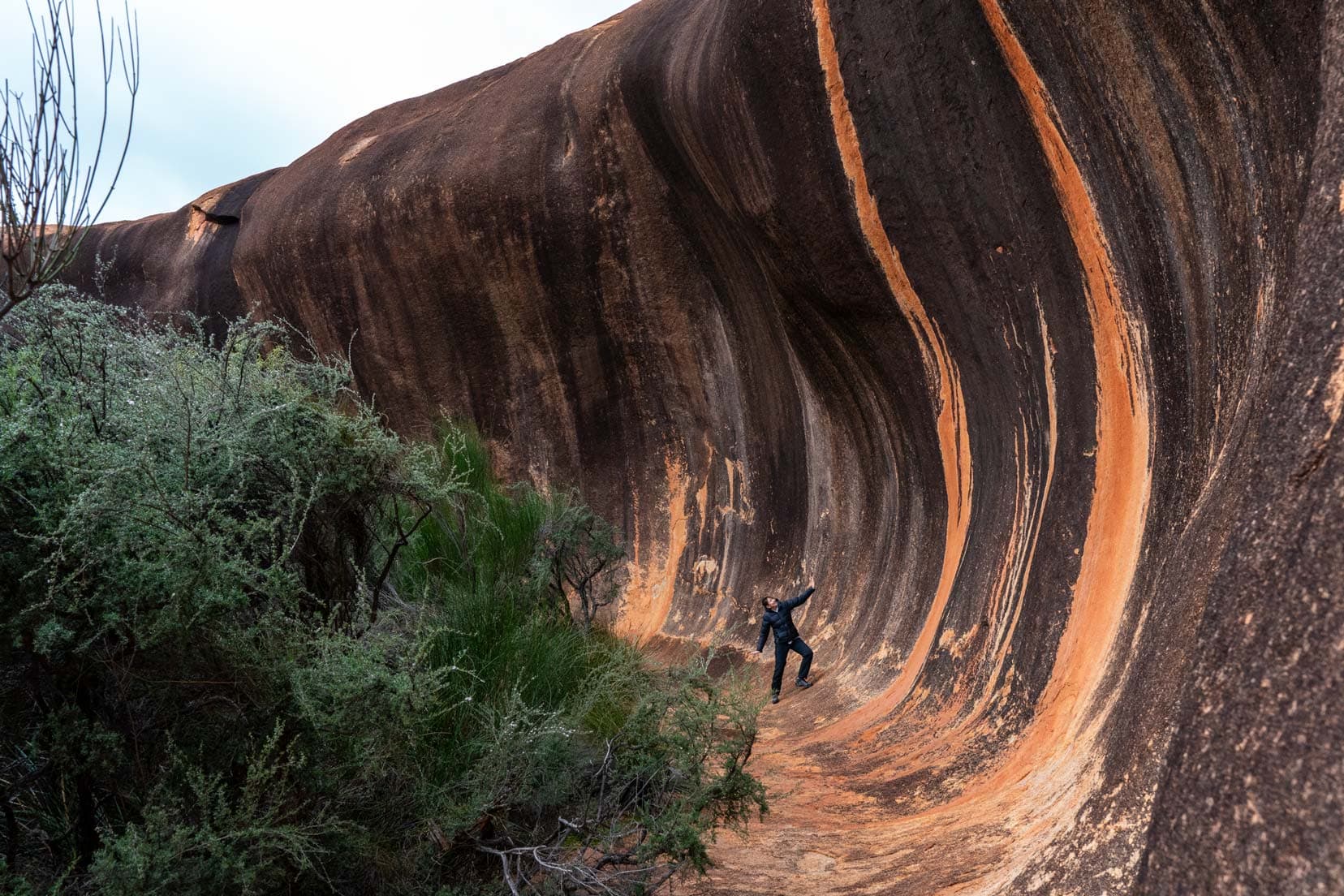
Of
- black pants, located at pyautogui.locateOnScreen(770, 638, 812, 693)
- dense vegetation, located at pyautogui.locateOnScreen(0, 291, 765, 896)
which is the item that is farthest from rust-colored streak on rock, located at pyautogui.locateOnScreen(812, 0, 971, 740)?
dense vegetation, located at pyautogui.locateOnScreen(0, 291, 765, 896)

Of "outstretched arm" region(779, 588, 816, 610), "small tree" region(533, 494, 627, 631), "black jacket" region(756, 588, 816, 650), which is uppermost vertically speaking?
"small tree" region(533, 494, 627, 631)

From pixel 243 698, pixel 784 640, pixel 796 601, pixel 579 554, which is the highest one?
pixel 243 698

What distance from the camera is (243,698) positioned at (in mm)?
3109

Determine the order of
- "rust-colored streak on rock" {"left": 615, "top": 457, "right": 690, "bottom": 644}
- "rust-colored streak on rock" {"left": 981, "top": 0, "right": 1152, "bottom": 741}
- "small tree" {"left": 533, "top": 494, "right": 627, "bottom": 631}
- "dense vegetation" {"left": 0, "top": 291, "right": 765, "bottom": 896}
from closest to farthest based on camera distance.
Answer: "dense vegetation" {"left": 0, "top": 291, "right": 765, "bottom": 896} → "rust-colored streak on rock" {"left": 981, "top": 0, "right": 1152, "bottom": 741} → "small tree" {"left": 533, "top": 494, "right": 627, "bottom": 631} → "rust-colored streak on rock" {"left": 615, "top": 457, "right": 690, "bottom": 644}

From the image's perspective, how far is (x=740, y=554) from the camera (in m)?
8.16

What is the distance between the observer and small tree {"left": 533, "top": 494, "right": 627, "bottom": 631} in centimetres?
734

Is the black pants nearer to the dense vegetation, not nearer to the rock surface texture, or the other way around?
the rock surface texture

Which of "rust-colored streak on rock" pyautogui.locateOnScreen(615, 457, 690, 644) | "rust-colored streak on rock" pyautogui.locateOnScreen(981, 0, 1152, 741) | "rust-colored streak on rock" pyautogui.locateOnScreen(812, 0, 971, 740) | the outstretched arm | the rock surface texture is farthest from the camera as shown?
"rust-colored streak on rock" pyautogui.locateOnScreen(615, 457, 690, 644)

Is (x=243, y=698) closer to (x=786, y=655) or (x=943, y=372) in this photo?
(x=943, y=372)

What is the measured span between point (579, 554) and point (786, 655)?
6.51 feet

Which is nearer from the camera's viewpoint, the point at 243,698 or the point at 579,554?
the point at 243,698

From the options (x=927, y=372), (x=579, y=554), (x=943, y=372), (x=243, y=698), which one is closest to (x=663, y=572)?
(x=579, y=554)

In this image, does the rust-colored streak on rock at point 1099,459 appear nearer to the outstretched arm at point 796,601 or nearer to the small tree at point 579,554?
the outstretched arm at point 796,601

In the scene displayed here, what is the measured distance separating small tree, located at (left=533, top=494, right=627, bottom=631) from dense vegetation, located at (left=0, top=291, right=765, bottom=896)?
10.7 ft
